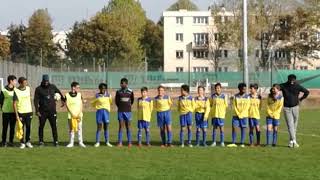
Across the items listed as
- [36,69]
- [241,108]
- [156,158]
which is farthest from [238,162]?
[36,69]

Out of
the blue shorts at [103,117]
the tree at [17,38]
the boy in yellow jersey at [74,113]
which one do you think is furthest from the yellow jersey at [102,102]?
the tree at [17,38]

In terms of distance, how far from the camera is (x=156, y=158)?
15000 millimetres

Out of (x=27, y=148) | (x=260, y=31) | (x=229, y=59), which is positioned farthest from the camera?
(x=229, y=59)

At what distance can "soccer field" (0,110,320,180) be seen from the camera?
12453 mm

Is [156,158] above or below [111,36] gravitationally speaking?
below

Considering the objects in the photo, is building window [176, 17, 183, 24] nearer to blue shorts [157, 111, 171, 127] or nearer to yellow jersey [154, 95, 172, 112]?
yellow jersey [154, 95, 172, 112]

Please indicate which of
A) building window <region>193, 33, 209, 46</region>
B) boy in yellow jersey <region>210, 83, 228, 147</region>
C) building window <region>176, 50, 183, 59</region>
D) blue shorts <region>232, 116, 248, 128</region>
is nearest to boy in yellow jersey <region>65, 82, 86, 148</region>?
boy in yellow jersey <region>210, 83, 228, 147</region>

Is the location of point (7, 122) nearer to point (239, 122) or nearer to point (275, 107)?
point (239, 122)

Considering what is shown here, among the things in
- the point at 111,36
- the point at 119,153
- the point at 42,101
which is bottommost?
the point at 119,153

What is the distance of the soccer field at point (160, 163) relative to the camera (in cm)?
1245

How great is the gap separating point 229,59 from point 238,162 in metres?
72.3

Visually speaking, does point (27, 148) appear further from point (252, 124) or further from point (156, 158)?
point (252, 124)

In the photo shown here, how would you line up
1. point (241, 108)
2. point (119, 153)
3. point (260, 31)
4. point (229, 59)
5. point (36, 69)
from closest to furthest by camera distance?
point (119, 153) → point (241, 108) → point (36, 69) → point (260, 31) → point (229, 59)

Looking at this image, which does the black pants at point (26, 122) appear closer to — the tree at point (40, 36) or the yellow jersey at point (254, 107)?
the yellow jersey at point (254, 107)
